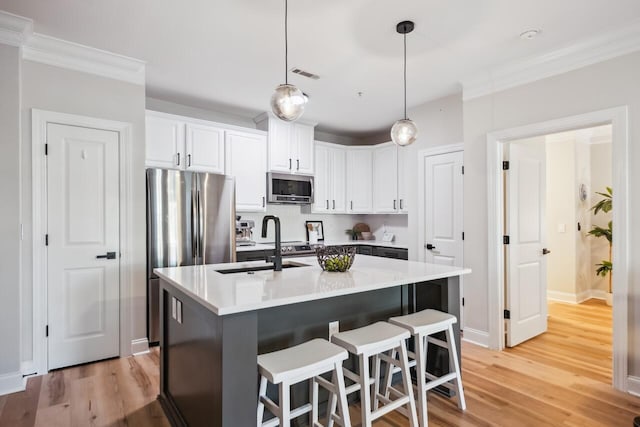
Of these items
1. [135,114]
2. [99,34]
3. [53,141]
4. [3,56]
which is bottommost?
[53,141]

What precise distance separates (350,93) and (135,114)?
2.18 meters

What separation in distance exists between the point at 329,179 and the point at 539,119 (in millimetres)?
2779

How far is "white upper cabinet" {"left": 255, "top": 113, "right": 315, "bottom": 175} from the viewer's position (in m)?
4.52

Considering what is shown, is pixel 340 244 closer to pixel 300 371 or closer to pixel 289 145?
pixel 289 145

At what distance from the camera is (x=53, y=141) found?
2865mm

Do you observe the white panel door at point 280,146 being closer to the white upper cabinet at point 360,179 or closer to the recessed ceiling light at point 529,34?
the white upper cabinet at point 360,179

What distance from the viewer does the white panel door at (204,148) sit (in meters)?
3.89

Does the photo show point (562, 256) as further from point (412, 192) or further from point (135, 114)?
point (135, 114)

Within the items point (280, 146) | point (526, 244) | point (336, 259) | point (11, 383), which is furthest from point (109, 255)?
point (526, 244)

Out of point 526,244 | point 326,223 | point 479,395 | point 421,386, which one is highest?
point 326,223

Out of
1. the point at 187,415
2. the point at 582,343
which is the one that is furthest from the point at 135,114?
the point at 582,343

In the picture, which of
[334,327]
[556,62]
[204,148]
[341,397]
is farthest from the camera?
[204,148]

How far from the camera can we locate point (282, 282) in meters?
1.95

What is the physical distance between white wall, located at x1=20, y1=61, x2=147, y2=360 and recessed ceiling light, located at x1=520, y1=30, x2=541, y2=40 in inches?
127
